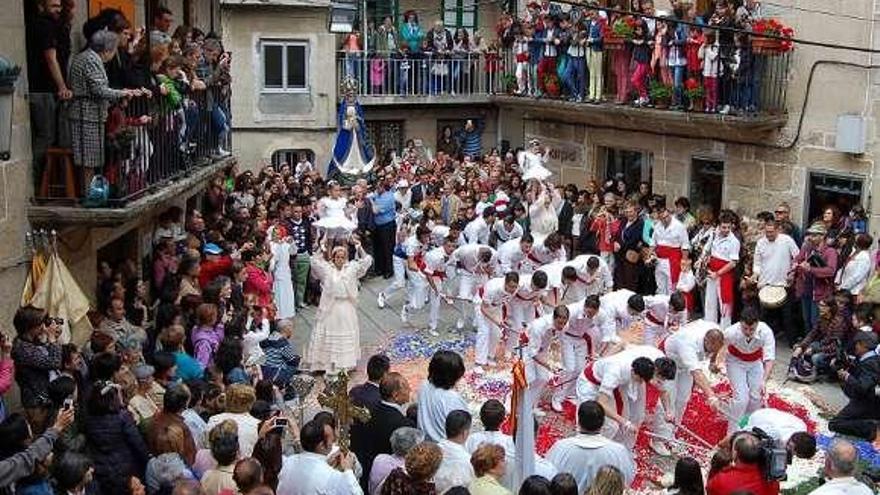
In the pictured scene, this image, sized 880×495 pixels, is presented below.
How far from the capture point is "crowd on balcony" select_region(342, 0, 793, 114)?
18188mm

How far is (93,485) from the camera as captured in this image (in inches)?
289

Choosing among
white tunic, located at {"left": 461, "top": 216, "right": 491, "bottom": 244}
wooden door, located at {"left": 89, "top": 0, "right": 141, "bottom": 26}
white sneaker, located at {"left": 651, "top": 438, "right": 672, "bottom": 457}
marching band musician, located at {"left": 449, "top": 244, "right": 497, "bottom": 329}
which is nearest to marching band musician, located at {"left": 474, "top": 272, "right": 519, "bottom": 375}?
marching band musician, located at {"left": 449, "top": 244, "right": 497, "bottom": 329}

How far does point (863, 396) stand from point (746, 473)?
4.44m

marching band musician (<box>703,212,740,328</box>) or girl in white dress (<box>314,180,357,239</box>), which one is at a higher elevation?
girl in white dress (<box>314,180,357,239</box>)

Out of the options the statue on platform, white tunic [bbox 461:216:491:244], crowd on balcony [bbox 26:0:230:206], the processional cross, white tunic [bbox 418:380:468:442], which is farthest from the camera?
the statue on platform

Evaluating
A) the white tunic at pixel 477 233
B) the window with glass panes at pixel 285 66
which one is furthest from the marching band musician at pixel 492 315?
the window with glass panes at pixel 285 66

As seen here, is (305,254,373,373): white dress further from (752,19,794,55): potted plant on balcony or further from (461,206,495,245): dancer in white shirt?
(752,19,794,55): potted plant on balcony

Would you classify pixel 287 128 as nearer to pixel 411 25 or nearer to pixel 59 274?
pixel 411 25

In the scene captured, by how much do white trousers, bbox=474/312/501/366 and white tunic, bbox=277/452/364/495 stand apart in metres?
7.54

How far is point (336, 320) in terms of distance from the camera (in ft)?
46.9

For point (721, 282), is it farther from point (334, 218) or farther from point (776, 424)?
point (776, 424)

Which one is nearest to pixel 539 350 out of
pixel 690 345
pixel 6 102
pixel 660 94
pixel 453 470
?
pixel 690 345

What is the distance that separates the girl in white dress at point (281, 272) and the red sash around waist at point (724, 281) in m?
6.05

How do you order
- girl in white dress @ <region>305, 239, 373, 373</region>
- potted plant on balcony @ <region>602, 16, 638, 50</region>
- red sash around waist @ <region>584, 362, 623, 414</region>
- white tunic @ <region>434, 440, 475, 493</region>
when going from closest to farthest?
white tunic @ <region>434, 440, 475, 493</region>, red sash around waist @ <region>584, 362, 623, 414</region>, girl in white dress @ <region>305, 239, 373, 373</region>, potted plant on balcony @ <region>602, 16, 638, 50</region>
